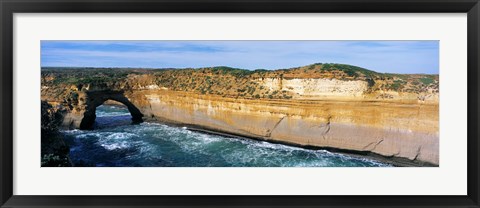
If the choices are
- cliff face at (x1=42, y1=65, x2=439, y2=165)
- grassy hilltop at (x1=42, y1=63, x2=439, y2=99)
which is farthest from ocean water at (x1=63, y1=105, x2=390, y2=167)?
grassy hilltop at (x1=42, y1=63, x2=439, y2=99)

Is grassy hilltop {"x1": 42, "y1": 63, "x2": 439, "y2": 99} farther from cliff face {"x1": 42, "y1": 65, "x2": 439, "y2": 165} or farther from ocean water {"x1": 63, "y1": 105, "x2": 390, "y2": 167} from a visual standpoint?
ocean water {"x1": 63, "y1": 105, "x2": 390, "y2": 167}

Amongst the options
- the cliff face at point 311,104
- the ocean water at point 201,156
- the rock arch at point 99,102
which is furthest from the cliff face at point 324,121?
the ocean water at point 201,156

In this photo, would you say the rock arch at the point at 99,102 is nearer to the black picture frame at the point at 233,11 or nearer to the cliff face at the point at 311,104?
the cliff face at the point at 311,104

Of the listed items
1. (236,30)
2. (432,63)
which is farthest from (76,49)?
(432,63)

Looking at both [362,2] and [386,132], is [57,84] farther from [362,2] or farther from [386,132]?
[386,132]

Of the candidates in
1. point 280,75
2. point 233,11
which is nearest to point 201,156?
point 280,75

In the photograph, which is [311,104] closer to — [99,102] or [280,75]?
[280,75]
